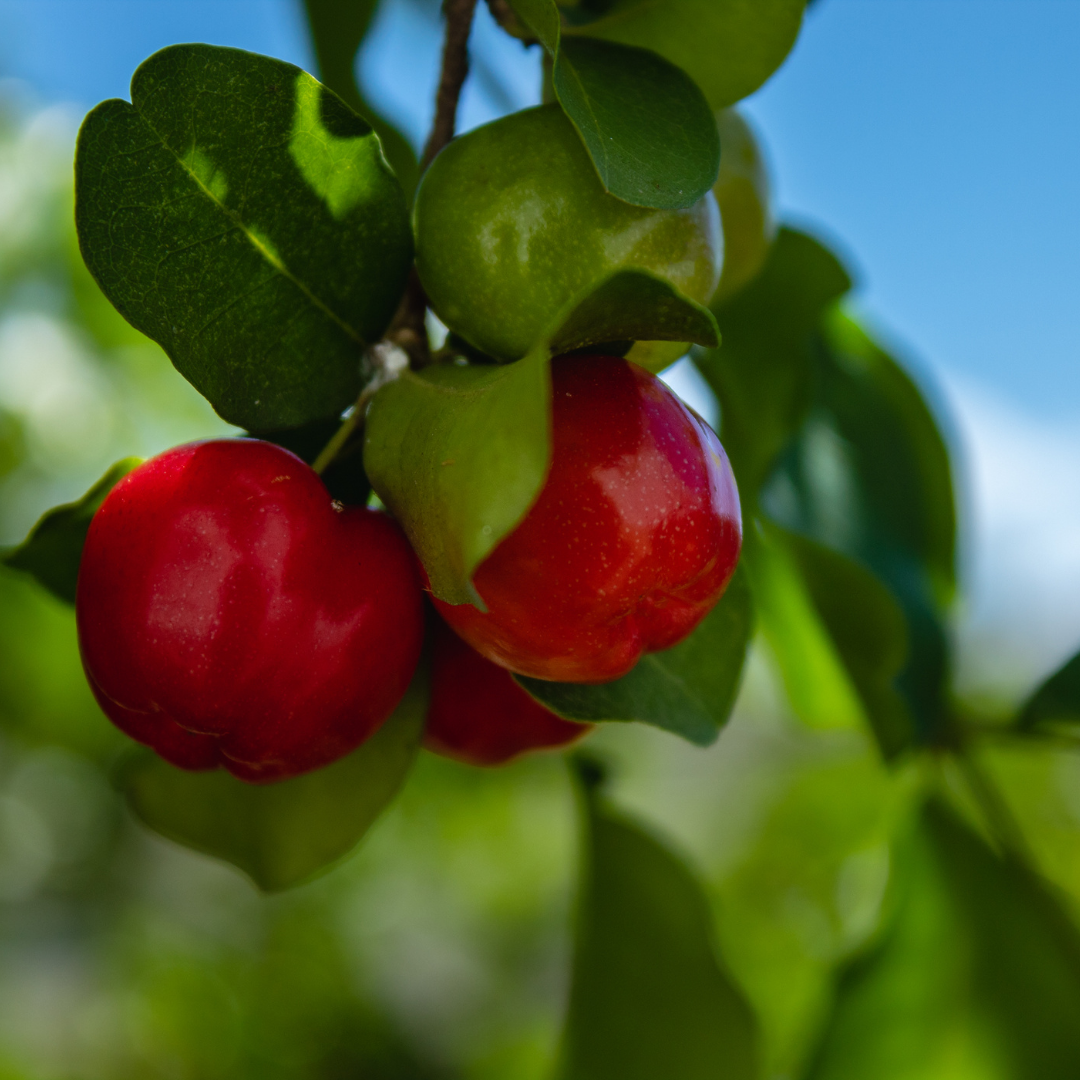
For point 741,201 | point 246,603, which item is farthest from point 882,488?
point 246,603

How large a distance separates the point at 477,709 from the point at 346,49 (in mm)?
814

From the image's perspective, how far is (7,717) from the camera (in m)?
3.00

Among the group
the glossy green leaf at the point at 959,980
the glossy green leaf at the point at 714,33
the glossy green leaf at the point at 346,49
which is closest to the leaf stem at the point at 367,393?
the glossy green leaf at the point at 714,33

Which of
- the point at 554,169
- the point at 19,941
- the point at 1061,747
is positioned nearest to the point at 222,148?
the point at 554,169

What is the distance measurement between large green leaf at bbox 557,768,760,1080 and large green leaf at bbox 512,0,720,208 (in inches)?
31.9

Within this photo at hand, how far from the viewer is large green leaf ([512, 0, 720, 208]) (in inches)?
21.2

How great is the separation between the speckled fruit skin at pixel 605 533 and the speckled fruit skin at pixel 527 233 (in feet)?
0.17

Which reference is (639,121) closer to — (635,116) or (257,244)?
(635,116)

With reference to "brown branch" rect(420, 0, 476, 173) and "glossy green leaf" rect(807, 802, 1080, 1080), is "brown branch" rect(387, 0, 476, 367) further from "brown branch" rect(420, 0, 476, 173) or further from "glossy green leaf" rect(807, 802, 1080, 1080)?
"glossy green leaf" rect(807, 802, 1080, 1080)

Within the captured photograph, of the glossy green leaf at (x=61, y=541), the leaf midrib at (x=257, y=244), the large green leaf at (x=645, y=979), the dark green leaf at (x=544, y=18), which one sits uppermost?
the dark green leaf at (x=544, y=18)

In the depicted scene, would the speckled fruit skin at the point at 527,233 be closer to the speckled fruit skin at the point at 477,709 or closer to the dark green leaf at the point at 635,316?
the dark green leaf at the point at 635,316

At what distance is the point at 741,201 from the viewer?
35.5 inches

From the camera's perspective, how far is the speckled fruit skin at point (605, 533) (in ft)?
1.71

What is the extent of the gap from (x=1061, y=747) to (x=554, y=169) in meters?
0.89
